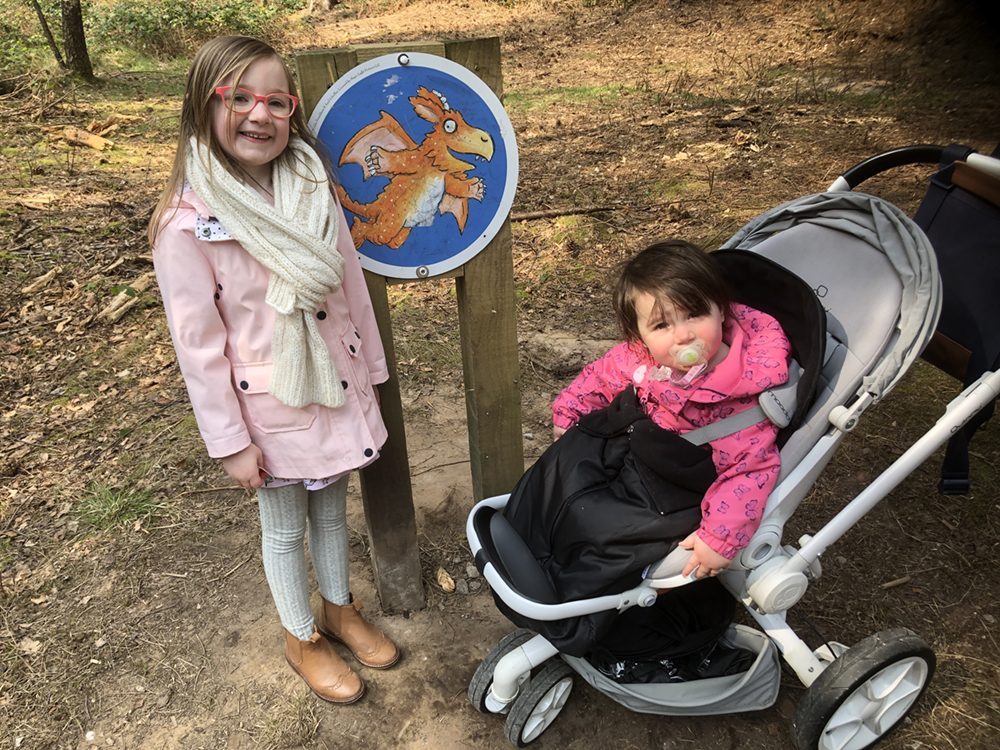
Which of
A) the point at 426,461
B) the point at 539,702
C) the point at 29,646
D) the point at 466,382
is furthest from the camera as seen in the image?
the point at 426,461

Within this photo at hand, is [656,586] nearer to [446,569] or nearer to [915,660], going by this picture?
[915,660]

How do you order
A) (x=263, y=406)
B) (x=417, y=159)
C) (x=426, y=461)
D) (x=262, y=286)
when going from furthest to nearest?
(x=426, y=461) < (x=417, y=159) < (x=263, y=406) < (x=262, y=286)

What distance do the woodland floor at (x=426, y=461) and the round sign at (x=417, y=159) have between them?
4.78 feet

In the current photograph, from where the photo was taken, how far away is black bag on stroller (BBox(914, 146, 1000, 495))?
213 cm

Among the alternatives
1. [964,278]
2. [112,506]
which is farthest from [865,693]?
[112,506]

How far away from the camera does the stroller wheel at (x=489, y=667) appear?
228 centimetres

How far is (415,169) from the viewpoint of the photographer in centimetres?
206

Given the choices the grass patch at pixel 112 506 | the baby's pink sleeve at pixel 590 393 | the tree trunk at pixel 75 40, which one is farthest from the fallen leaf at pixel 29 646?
the tree trunk at pixel 75 40

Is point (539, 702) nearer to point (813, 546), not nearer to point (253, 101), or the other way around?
point (813, 546)

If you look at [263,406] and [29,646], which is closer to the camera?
[263,406]

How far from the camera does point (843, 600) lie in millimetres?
2770

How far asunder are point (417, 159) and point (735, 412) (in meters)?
1.15

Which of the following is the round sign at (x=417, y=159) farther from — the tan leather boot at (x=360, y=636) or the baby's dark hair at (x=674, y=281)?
the tan leather boot at (x=360, y=636)

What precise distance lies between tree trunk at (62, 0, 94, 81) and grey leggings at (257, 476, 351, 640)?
10.5m
